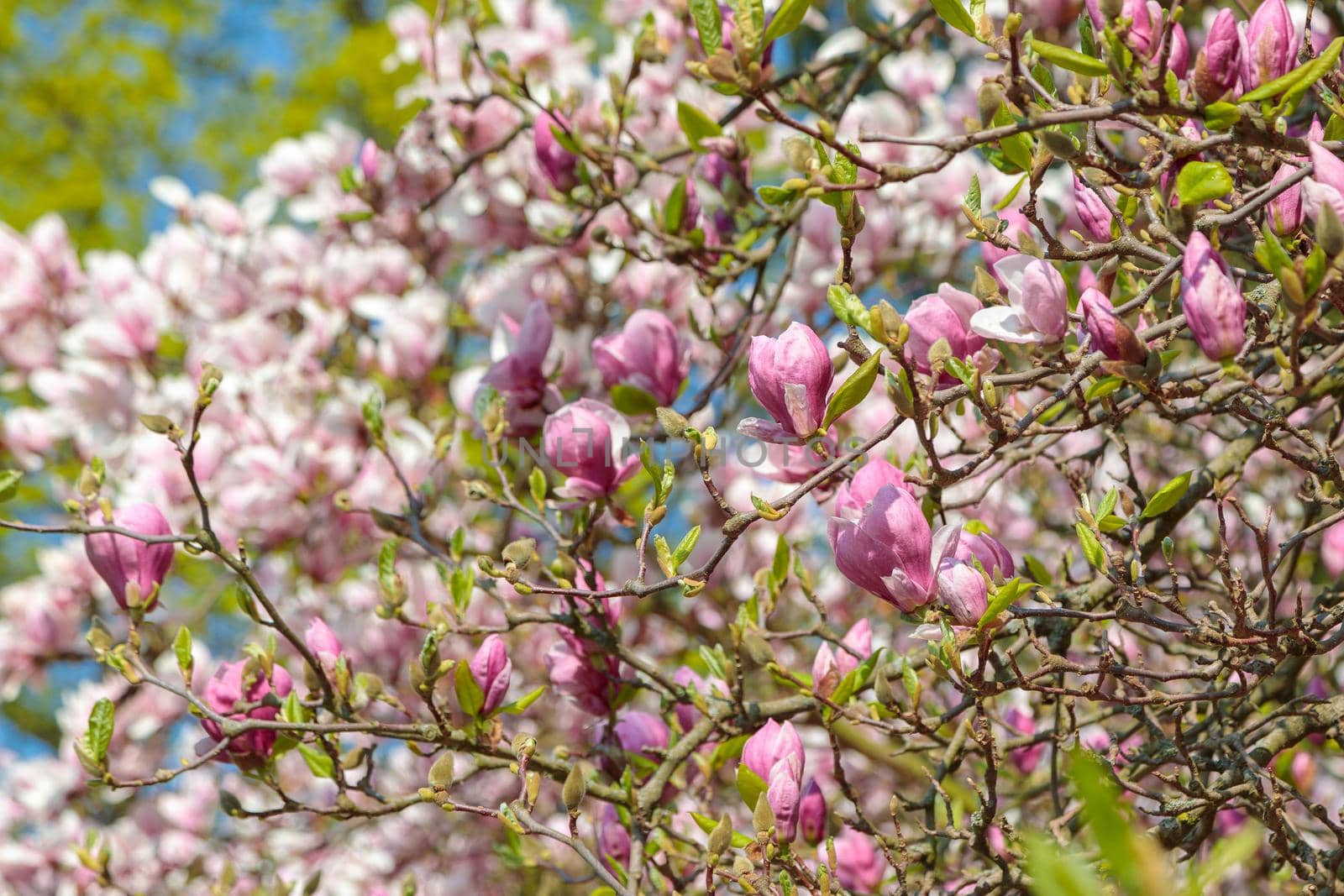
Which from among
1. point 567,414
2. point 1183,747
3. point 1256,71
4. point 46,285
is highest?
point 46,285

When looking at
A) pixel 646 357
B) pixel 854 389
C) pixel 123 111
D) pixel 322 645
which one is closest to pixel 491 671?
pixel 322 645

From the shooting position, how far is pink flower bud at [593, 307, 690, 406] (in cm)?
128

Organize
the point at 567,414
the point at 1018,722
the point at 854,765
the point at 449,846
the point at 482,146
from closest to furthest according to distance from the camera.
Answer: the point at 567,414 → the point at 1018,722 → the point at 482,146 → the point at 854,765 → the point at 449,846

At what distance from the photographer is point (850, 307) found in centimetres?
86

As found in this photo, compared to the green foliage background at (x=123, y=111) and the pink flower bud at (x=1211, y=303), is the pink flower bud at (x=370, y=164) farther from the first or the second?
the green foliage background at (x=123, y=111)

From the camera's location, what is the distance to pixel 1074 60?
2.60 ft

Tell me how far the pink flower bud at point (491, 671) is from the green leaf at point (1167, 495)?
657 millimetres

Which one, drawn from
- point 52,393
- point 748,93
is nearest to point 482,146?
point 52,393

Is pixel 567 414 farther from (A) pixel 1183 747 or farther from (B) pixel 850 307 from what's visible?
(A) pixel 1183 747

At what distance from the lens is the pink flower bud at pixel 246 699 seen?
3.70 feet

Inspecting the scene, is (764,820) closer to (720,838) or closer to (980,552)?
(720,838)

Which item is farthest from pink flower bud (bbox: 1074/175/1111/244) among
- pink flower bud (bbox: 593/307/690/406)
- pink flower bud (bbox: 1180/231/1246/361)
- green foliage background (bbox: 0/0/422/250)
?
green foliage background (bbox: 0/0/422/250)

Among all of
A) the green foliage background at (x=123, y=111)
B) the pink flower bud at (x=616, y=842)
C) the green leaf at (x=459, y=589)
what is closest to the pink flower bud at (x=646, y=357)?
the green leaf at (x=459, y=589)

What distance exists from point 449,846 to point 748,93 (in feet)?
8.59
